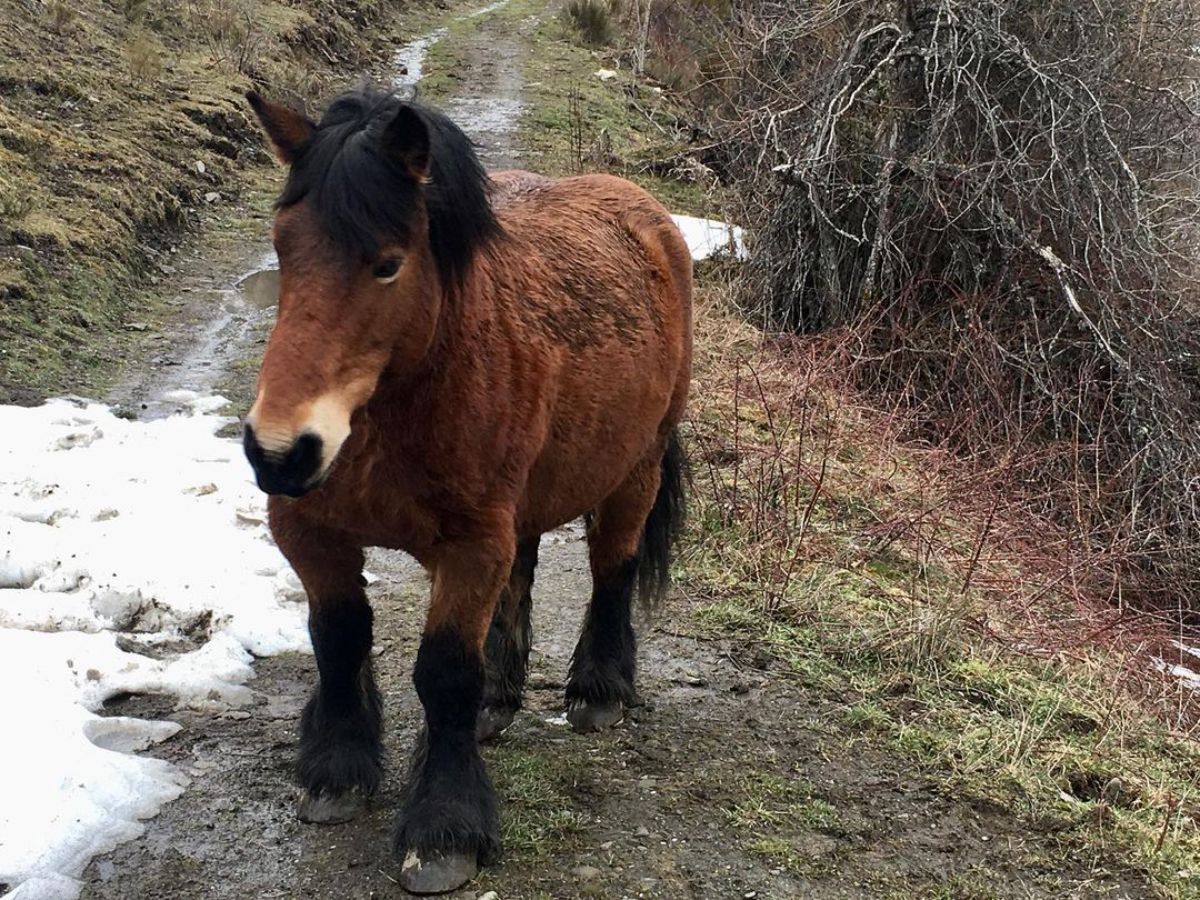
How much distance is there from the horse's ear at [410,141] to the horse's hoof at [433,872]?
1.69 m

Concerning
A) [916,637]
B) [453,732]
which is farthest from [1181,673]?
[453,732]

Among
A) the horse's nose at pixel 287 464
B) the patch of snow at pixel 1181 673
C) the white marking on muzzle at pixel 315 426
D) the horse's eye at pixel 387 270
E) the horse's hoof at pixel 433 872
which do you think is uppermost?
the horse's eye at pixel 387 270

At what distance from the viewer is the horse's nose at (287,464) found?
2.05 m

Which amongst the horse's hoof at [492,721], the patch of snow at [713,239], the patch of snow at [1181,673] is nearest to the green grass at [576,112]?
the patch of snow at [713,239]

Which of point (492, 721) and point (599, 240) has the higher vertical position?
point (599, 240)

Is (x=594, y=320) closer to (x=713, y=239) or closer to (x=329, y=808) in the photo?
(x=329, y=808)

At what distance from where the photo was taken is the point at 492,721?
140 inches

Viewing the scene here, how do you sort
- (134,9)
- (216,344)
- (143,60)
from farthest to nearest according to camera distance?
(134,9) < (143,60) < (216,344)

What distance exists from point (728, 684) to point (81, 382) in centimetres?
443

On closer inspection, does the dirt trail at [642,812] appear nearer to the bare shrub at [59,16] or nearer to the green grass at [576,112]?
the green grass at [576,112]

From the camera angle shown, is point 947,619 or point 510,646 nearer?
point 510,646

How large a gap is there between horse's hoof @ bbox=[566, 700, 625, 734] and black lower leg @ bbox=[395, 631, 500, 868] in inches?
32.4

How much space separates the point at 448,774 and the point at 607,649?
1.06 m

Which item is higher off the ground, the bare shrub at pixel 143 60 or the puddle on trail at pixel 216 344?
the bare shrub at pixel 143 60
